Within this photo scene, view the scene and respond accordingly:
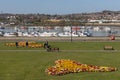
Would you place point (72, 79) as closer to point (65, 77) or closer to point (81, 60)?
point (65, 77)

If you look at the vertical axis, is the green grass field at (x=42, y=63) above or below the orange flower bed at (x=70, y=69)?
below

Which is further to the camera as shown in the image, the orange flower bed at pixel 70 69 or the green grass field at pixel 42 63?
the orange flower bed at pixel 70 69

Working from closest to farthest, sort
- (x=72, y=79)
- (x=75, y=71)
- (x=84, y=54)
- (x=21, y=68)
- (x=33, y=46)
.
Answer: (x=72, y=79)
(x=75, y=71)
(x=21, y=68)
(x=84, y=54)
(x=33, y=46)

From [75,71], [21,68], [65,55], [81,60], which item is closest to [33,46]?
[65,55]

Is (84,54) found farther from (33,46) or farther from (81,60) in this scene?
(33,46)

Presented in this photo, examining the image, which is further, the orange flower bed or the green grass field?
the orange flower bed

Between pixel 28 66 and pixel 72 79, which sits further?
pixel 28 66

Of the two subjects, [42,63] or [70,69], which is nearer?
[70,69]

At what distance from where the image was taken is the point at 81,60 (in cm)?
5388

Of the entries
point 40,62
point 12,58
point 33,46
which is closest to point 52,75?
point 40,62

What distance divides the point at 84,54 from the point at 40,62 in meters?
10.6

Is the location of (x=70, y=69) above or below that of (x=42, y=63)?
above

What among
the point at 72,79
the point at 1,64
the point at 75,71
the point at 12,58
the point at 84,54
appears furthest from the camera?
the point at 84,54

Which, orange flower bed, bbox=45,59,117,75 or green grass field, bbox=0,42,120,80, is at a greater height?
orange flower bed, bbox=45,59,117,75
